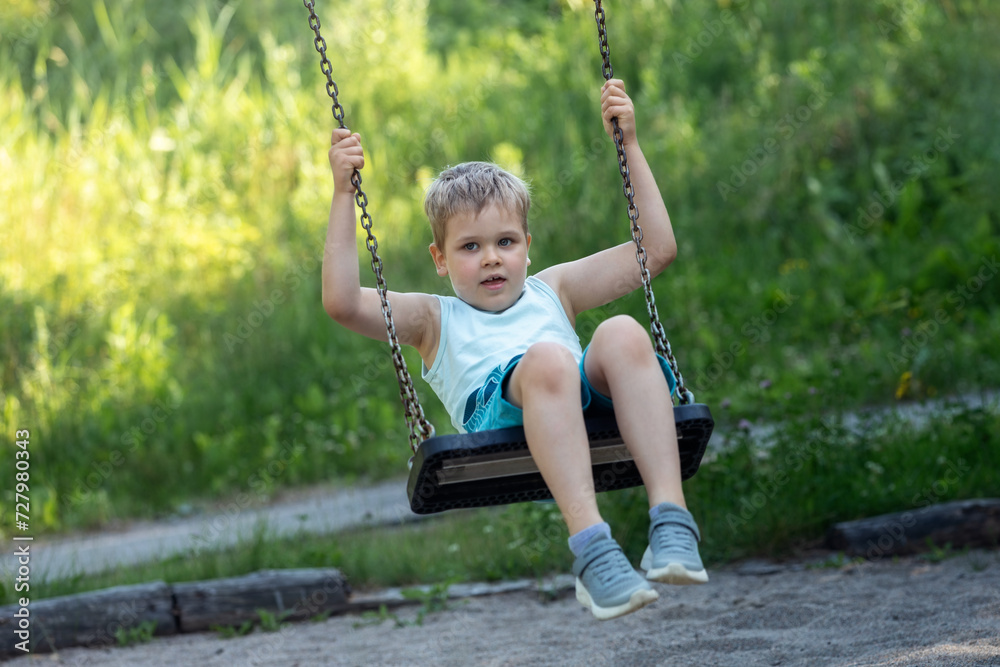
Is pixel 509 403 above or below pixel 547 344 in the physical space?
below

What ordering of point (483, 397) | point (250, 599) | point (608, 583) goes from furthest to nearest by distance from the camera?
1. point (250, 599)
2. point (483, 397)
3. point (608, 583)

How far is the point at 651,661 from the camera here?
330cm

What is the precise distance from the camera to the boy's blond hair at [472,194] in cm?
294

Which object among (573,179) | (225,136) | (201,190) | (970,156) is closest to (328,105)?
(225,136)

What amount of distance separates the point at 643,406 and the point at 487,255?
672 mm

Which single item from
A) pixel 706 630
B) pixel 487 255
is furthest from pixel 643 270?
pixel 706 630

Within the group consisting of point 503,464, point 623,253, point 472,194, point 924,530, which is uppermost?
point 472,194

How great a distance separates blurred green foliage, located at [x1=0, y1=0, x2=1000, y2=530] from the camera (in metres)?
6.75

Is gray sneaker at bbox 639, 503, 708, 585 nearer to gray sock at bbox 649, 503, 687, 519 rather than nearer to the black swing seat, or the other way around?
gray sock at bbox 649, 503, 687, 519

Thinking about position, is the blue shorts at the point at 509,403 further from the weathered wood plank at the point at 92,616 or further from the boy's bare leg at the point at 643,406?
the weathered wood plank at the point at 92,616

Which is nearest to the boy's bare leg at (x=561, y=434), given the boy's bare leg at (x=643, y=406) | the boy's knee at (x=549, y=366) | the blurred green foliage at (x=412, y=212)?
the boy's knee at (x=549, y=366)

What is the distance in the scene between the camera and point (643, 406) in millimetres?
2598

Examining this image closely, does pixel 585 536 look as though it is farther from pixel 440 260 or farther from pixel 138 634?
pixel 138 634

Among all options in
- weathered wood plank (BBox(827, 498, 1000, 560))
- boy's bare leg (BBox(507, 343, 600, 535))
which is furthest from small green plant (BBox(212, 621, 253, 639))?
weathered wood plank (BBox(827, 498, 1000, 560))
